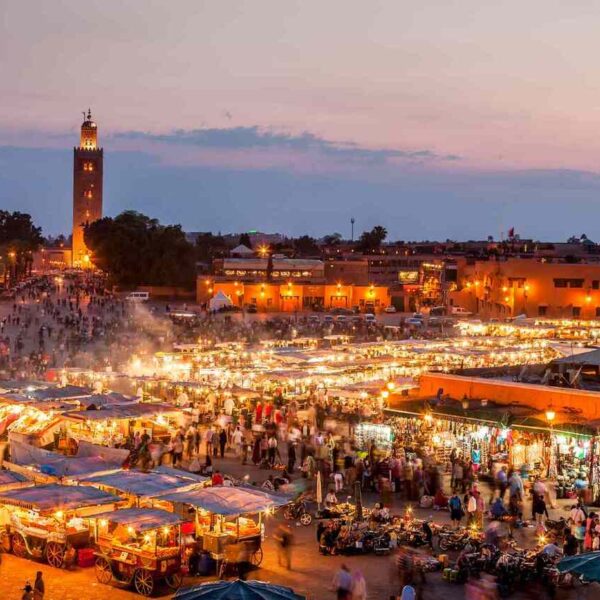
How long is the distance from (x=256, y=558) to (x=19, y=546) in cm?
310

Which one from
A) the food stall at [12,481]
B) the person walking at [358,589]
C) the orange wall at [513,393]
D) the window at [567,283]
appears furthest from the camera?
the window at [567,283]

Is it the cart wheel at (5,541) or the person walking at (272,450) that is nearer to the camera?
the cart wheel at (5,541)

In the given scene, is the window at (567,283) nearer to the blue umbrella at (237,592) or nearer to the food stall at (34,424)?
the food stall at (34,424)

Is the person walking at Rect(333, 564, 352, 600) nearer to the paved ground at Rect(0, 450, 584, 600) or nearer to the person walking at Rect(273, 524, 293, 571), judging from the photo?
the paved ground at Rect(0, 450, 584, 600)

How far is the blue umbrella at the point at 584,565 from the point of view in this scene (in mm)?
10641

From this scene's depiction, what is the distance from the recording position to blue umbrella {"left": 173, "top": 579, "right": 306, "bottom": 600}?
958 cm

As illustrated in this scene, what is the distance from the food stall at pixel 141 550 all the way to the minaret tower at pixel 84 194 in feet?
410

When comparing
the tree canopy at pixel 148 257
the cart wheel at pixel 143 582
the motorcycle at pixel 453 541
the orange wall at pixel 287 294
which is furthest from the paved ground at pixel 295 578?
the tree canopy at pixel 148 257

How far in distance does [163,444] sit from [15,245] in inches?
3374

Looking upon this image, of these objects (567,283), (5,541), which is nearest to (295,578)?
(5,541)

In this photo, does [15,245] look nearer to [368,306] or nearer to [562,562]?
[368,306]

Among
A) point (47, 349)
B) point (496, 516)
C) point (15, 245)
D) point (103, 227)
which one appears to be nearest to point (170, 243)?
point (103, 227)

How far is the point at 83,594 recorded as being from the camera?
11.9 meters

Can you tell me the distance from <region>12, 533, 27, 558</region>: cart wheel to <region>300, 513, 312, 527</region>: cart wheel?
4.11 meters
